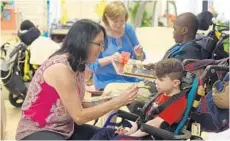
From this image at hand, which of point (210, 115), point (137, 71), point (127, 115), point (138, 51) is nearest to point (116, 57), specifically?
point (138, 51)

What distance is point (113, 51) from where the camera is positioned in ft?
9.20

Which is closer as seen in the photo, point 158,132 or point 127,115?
point 158,132

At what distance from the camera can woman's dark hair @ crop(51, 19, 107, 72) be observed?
5.99 feet

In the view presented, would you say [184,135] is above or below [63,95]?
below

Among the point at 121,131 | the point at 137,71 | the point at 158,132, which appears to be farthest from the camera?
the point at 137,71

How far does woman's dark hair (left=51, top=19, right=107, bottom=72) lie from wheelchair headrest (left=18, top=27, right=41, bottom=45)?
2.12 m

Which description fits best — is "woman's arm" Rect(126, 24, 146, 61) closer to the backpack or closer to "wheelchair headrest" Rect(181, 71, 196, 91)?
"wheelchair headrest" Rect(181, 71, 196, 91)

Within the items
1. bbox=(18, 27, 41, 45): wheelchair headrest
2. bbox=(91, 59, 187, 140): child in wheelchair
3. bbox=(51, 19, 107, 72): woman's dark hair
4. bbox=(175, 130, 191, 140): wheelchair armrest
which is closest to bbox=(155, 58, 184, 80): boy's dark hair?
bbox=(91, 59, 187, 140): child in wheelchair

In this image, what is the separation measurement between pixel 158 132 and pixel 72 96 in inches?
17.5

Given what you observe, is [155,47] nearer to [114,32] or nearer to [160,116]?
[114,32]

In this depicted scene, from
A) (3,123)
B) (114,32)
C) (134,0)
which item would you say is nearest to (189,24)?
(114,32)

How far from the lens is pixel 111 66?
2746mm

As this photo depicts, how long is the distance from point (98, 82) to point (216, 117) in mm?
1154

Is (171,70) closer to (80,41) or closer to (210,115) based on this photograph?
(210,115)
